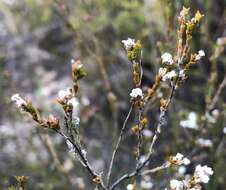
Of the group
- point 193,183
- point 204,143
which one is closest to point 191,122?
point 204,143

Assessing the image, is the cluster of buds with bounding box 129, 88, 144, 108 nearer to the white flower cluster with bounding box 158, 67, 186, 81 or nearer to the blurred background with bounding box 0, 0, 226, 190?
Answer: the white flower cluster with bounding box 158, 67, 186, 81

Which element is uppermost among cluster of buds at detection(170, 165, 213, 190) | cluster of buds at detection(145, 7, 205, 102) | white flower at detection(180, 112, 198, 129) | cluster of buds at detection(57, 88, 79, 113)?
white flower at detection(180, 112, 198, 129)

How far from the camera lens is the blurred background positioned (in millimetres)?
2846

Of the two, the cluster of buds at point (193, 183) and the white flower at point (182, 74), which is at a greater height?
the white flower at point (182, 74)

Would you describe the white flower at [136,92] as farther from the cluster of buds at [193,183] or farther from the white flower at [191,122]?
the white flower at [191,122]

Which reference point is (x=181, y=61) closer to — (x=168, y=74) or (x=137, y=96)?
(x=168, y=74)

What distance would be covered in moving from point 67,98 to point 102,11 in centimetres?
266

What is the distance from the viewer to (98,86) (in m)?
3.80

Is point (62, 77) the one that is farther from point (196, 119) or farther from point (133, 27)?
point (196, 119)

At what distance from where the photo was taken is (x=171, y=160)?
1528 millimetres

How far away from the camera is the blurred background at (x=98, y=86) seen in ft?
9.34

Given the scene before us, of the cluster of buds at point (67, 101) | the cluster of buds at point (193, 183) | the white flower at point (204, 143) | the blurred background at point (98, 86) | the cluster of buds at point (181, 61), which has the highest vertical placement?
the blurred background at point (98, 86)

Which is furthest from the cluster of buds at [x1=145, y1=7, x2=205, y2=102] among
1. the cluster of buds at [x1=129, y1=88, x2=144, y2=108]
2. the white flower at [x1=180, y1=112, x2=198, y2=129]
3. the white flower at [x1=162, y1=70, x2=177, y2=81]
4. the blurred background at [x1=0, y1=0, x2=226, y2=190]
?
the white flower at [x1=180, y1=112, x2=198, y2=129]

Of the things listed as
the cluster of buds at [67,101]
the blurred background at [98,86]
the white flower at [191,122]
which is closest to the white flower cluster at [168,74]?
the cluster of buds at [67,101]
